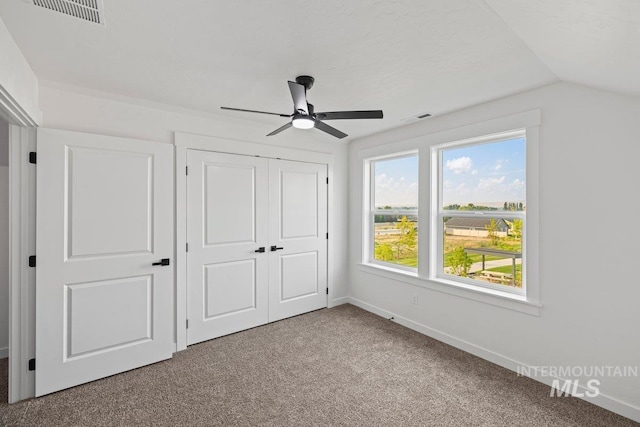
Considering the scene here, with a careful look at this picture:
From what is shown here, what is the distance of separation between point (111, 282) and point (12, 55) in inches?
69.3

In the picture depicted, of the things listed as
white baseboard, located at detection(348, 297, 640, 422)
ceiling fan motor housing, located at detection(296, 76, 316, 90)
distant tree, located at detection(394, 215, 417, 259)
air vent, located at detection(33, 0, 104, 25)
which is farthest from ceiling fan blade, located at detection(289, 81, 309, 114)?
white baseboard, located at detection(348, 297, 640, 422)

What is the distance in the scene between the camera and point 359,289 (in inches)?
169

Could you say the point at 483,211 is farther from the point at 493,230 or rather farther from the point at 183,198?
the point at 183,198

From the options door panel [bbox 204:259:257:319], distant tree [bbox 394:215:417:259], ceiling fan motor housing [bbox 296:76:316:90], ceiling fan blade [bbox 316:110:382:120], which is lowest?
door panel [bbox 204:259:257:319]

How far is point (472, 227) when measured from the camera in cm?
307

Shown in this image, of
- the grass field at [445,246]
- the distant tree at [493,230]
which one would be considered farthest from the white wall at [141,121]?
the distant tree at [493,230]

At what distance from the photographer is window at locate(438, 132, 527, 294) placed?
8.93 feet

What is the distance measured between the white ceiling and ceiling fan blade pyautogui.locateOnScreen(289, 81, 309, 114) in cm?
21

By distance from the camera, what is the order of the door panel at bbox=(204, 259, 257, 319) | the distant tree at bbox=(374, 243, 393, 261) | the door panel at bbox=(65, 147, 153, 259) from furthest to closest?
the distant tree at bbox=(374, 243, 393, 261)
the door panel at bbox=(204, 259, 257, 319)
the door panel at bbox=(65, 147, 153, 259)

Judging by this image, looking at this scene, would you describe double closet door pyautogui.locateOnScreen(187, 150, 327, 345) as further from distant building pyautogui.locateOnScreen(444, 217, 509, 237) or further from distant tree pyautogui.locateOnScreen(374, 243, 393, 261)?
distant building pyautogui.locateOnScreen(444, 217, 509, 237)

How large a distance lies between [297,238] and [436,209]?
1802 millimetres

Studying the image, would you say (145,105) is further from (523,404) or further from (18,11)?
(523,404)

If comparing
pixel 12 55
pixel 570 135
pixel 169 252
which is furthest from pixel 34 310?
pixel 570 135

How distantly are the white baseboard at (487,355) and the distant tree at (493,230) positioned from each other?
1.06 metres
